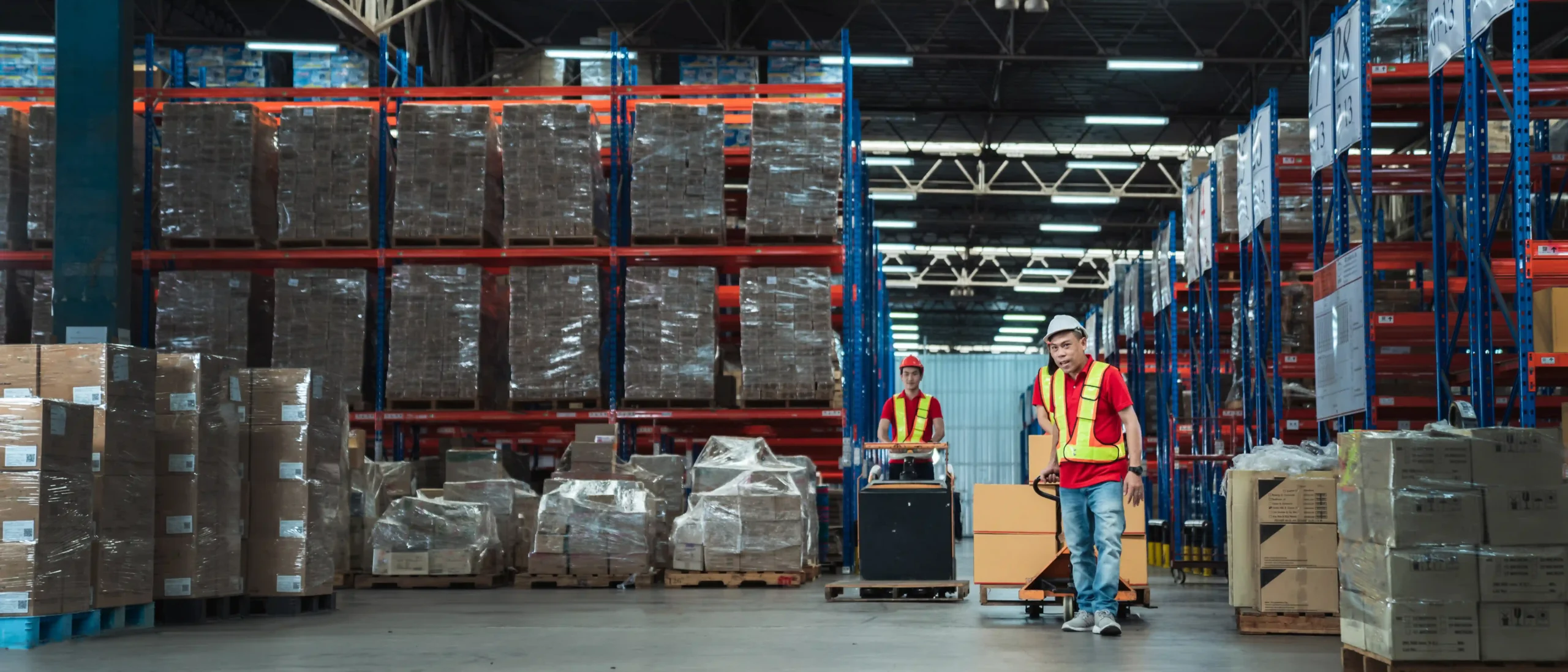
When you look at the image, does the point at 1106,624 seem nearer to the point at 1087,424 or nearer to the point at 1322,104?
the point at 1087,424

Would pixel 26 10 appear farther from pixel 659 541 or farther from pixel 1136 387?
pixel 1136 387

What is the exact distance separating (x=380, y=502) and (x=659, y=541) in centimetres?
258

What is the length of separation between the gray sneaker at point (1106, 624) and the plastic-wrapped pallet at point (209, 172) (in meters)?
9.69

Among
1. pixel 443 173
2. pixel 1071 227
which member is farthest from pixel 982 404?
pixel 443 173

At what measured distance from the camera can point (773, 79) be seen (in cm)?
2128

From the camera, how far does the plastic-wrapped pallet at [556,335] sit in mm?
13539

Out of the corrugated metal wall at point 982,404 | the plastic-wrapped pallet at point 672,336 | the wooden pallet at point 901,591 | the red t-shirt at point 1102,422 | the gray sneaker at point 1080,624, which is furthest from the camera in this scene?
the corrugated metal wall at point 982,404

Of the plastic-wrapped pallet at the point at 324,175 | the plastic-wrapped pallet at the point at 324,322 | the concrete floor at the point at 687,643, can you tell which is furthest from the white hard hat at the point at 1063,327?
the plastic-wrapped pallet at the point at 324,175

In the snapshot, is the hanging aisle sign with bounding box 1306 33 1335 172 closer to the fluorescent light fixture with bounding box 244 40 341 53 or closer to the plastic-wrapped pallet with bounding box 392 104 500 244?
the plastic-wrapped pallet with bounding box 392 104 500 244

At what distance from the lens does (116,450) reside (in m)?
7.64

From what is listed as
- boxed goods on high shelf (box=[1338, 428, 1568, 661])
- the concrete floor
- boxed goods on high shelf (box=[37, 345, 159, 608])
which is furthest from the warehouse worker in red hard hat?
boxed goods on high shelf (box=[1338, 428, 1568, 661])

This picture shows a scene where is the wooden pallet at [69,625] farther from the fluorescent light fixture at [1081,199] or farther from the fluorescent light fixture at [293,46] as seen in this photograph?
the fluorescent light fixture at [1081,199]

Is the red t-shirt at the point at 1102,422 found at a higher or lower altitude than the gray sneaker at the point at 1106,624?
higher

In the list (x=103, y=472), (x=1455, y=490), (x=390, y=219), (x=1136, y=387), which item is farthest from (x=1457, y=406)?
(x=1136, y=387)
